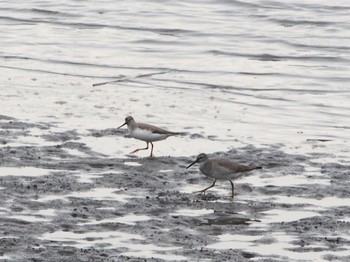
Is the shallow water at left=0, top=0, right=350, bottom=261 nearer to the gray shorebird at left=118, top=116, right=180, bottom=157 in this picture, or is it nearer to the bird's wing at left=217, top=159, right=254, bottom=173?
the gray shorebird at left=118, top=116, right=180, bottom=157

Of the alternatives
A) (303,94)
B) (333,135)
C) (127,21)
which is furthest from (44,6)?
(333,135)

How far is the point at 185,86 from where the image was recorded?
23.1 m

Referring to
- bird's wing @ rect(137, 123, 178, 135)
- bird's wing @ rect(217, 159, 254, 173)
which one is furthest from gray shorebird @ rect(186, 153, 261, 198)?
bird's wing @ rect(137, 123, 178, 135)

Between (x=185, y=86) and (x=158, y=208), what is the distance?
31.7 ft

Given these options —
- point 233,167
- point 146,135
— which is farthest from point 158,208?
point 146,135

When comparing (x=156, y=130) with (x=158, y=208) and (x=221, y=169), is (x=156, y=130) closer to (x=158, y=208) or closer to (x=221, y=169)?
(x=221, y=169)

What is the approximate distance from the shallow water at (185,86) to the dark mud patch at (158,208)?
6 centimetres

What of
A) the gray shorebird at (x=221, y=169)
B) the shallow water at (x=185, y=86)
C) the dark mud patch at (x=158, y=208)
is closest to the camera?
the dark mud patch at (x=158, y=208)

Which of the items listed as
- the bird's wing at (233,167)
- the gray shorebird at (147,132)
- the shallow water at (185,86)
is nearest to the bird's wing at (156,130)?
the gray shorebird at (147,132)

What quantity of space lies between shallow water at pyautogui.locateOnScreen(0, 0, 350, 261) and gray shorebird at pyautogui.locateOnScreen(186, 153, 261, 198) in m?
0.29

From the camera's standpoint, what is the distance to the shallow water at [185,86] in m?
15.2

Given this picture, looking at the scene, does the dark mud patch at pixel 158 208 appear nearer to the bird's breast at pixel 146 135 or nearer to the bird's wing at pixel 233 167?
the bird's wing at pixel 233 167

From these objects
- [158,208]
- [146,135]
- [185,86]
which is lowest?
[185,86]

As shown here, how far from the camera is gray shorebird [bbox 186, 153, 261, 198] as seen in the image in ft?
48.5
